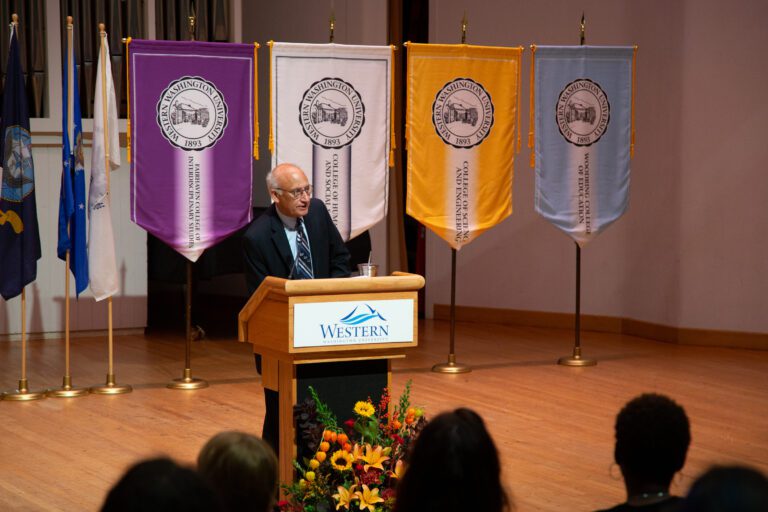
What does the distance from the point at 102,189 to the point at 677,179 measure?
14.9ft

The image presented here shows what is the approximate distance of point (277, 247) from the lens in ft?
15.5

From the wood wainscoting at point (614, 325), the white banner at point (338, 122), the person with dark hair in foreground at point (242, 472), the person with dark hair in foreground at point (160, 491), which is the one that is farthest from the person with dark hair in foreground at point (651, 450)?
the wood wainscoting at point (614, 325)

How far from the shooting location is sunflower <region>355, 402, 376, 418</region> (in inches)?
160

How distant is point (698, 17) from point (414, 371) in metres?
3.58

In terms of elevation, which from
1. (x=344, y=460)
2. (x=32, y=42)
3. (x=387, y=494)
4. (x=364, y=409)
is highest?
(x=32, y=42)

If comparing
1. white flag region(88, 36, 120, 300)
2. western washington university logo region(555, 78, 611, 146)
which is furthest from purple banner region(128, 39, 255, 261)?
western washington university logo region(555, 78, 611, 146)

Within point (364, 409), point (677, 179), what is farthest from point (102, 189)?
point (677, 179)

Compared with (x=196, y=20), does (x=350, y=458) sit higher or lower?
lower

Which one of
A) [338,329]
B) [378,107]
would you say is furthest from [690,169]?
[338,329]

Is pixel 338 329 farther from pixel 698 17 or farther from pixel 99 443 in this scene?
pixel 698 17

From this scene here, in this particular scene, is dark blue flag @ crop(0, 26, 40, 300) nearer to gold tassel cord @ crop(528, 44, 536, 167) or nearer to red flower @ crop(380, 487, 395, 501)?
gold tassel cord @ crop(528, 44, 536, 167)

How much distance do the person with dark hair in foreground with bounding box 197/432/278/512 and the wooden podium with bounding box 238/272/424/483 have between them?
6.50 ft

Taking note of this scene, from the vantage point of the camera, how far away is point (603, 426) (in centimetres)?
598

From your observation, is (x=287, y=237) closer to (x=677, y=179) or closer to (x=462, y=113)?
(x=462, y=113)
